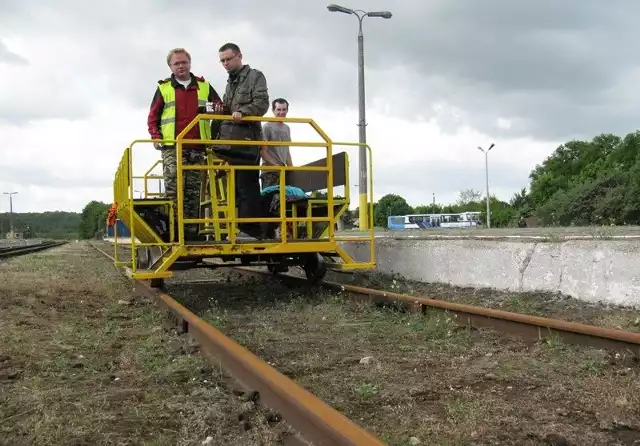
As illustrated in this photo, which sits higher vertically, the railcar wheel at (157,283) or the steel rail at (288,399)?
the railcar wheel at (157,283)

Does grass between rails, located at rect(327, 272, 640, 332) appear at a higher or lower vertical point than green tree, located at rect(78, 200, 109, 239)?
lower

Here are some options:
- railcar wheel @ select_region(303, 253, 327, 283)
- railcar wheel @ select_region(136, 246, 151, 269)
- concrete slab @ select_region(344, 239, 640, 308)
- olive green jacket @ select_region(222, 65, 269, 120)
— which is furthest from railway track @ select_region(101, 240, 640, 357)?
railcar wheel @ select_region(136, 246, 151, 269)

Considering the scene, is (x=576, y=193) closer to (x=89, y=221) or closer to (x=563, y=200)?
(x=563, y=200)

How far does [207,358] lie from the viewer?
4.14 m

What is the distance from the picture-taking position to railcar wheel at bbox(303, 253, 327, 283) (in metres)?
7.99

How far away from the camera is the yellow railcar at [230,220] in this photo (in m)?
6.68

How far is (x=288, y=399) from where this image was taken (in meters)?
2.74

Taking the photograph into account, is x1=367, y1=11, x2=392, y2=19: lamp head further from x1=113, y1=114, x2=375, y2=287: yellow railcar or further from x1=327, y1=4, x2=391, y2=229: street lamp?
x1=113, y1=114, x2=375, y2=287: yellow railcar

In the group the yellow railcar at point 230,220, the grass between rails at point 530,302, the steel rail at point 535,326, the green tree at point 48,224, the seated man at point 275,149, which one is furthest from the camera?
the green tree at point 48,224

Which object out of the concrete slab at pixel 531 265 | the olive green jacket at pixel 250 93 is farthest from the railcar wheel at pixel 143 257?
the concrete slab at pixel 531 265

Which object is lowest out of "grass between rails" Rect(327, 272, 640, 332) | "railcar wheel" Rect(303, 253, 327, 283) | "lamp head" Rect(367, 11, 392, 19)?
"grass between rails" Rect(327, 272, 640, 332)

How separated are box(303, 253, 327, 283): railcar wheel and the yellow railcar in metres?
0.01

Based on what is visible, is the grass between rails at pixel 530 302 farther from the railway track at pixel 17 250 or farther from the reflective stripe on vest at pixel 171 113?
the railway track at pixel 17 250

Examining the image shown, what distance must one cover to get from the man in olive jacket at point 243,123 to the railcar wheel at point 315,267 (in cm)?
88
